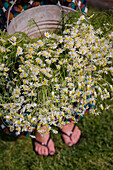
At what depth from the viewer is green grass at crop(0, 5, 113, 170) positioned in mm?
1621

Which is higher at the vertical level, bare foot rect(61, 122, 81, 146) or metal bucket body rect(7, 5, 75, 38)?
metal bucket body rect(7, 5, 75, 38)

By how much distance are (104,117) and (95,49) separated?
3.50 feet

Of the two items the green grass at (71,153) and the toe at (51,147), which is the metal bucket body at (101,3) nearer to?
the green grass at (71,153)

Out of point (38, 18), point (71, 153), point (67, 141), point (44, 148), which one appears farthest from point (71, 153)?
point (38, 18)

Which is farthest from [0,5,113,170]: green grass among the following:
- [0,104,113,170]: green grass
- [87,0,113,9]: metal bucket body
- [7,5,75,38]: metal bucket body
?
[87,0,113,9]: metal bucket body

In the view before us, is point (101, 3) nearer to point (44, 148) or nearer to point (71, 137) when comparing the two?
point (71, 137)

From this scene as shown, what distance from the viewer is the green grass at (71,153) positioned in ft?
5.32

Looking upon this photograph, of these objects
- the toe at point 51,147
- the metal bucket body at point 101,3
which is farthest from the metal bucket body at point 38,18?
the metal bucket body at point 101,3

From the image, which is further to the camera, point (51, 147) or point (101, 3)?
point (101, 3)

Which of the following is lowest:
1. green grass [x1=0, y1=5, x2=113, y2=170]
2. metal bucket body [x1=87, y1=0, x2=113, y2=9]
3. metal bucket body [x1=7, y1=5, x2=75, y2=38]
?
green grass [x1=0, y1=5, x2=113, y2=170]

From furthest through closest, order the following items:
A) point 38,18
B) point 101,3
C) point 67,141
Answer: point 101,3 → point 67,141 → point 38,18

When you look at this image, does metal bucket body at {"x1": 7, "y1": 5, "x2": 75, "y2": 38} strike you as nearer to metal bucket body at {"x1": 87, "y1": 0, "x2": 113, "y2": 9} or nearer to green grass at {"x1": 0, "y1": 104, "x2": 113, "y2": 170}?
green grass at {"x1": 0, "y1": 104, "x2": 113, "y2": 170}

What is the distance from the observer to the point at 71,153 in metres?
1.70

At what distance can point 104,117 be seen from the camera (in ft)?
6.34
